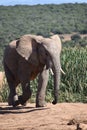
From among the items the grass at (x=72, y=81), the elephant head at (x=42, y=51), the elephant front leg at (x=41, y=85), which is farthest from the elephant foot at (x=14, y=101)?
the grass at (x=72, y=81)

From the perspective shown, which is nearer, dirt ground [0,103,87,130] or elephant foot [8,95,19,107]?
dirt ground [0,103,87,130]

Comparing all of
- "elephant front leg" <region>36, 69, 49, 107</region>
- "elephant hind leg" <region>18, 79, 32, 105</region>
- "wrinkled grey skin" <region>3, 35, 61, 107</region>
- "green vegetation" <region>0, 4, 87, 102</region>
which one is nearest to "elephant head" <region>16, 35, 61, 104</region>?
"wrinkled grey skin" <region>3, 35, 61, 107</region>

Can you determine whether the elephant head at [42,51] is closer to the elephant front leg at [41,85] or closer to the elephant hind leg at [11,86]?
the elephant front leg at [41,85]

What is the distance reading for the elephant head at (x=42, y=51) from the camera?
11195 millimetres

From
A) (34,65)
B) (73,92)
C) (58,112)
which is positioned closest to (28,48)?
(34,65)

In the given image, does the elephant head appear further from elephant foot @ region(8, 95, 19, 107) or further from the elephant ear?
elephant foot @ region(8, 95, 19, 107)

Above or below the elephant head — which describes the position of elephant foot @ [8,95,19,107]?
below

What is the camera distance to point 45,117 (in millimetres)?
10703

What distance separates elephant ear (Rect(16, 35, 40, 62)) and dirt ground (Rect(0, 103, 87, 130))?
1.16 m

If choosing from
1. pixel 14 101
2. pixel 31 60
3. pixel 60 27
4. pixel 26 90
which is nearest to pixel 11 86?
pixel 14 101

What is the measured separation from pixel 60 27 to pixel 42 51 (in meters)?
59.8

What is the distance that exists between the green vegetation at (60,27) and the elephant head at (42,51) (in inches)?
147

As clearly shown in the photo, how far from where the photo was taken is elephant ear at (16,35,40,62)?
11.8 m

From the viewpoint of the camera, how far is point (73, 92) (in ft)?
51.9
